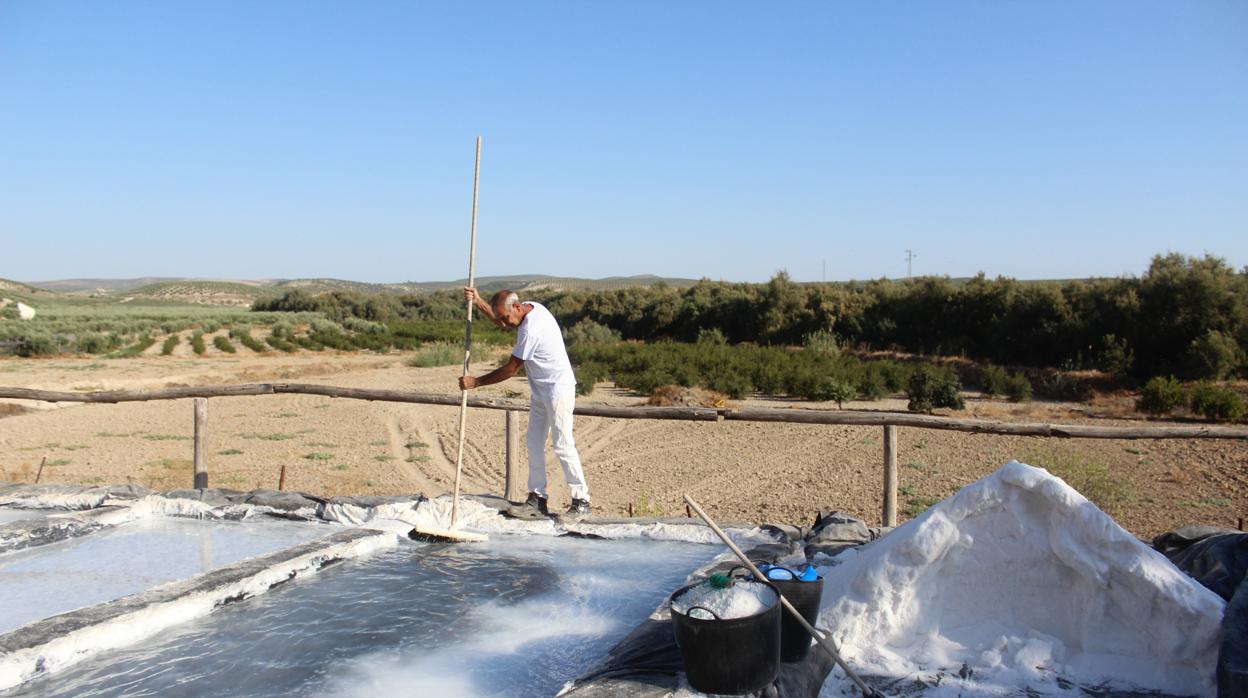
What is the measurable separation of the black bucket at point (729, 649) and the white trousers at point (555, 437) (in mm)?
2418

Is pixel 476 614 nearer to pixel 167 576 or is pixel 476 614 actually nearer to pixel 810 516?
pixel 167 576

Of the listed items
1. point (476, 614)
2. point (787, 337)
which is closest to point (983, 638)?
point (476, 614)

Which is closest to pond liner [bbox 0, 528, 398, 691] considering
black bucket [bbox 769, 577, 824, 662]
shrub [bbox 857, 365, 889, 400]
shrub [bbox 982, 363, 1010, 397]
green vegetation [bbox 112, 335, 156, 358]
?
black bucket [bbox 769, 577, 824, 662]

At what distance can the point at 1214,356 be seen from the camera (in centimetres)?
1639

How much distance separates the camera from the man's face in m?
5.18

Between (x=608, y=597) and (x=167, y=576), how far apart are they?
83.7 inches

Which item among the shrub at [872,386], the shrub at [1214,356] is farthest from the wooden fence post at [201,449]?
the shrub at [1214,356]

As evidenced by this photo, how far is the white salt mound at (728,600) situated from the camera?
2.68 meters

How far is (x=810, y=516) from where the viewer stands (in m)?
7.68

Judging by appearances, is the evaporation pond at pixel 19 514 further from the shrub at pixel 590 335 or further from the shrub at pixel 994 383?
the shrub at pixel 590 335

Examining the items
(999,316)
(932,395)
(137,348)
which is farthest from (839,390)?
(137,348)

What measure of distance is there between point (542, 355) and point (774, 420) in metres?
1.87

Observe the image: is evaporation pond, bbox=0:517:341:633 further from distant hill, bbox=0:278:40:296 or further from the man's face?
distant hill, bbox=0:278:40:296

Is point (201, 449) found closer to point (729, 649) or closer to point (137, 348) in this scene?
point (729, 649)
